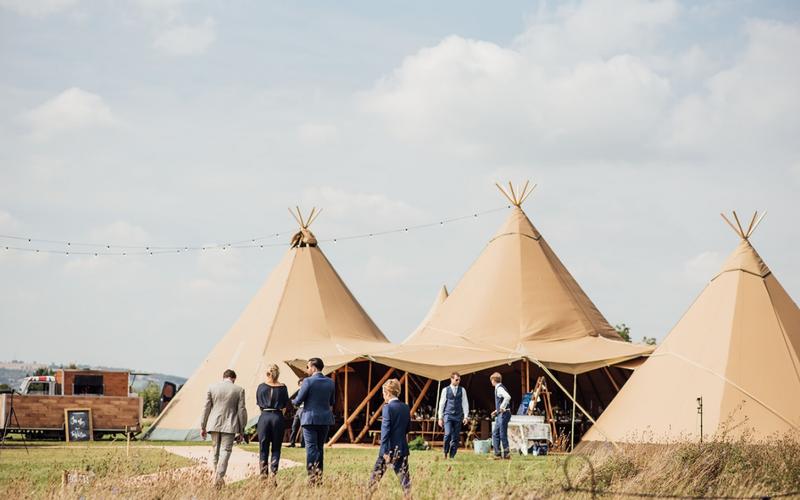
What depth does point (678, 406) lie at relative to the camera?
1850cm

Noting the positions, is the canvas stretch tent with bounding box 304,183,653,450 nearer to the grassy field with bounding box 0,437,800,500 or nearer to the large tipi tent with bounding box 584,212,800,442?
the large tipi tent with bounding box 584,212,800,442

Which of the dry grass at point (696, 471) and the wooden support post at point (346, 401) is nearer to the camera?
the dry grass at point (696, 471)

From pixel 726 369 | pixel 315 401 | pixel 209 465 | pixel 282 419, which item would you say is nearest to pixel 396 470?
pixel 315 401

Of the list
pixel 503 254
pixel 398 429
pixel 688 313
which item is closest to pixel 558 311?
pixel 503 254

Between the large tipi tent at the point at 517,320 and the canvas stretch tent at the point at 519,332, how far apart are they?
0.02 m

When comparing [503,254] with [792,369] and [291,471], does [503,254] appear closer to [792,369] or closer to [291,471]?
[792,369]

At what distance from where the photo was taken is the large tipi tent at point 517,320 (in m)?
21.3

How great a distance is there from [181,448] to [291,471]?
21.5ft

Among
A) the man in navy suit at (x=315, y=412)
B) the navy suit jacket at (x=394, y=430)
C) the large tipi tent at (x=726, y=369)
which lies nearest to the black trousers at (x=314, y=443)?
the man in navy suit at (x=315, y=412)

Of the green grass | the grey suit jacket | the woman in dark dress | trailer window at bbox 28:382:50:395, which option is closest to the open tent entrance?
the green grass

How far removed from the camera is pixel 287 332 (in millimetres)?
24172

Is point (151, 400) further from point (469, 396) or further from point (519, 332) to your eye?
point (519, 332)

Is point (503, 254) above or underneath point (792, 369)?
above

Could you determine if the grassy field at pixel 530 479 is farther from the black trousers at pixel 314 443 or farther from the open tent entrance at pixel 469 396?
the open tent entrance at pixel 469 396
